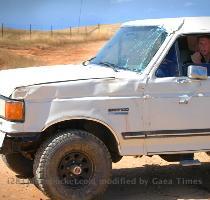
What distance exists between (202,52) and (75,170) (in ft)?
6.79

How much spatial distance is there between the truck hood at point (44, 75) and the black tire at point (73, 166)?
1.89 ft

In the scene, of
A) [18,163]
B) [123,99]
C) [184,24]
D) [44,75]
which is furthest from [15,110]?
[184,24]

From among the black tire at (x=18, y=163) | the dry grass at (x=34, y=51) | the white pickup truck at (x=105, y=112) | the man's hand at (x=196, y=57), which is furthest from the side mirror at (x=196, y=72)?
the dry grass at (x=34, y=51)

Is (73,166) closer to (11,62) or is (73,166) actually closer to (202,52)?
(202,52)

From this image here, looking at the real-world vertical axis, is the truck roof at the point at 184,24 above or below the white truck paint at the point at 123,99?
above

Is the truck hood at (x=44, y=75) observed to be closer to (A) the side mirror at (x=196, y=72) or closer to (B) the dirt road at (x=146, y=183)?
(A) the side mirror at (x=196, y=72)

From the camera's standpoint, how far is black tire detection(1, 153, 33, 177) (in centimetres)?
702

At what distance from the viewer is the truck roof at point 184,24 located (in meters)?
6.59

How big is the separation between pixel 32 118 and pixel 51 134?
0.36 m

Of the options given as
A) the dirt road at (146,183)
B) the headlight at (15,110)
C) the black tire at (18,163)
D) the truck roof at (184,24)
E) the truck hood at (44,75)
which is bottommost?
the dirt road at (146,183)

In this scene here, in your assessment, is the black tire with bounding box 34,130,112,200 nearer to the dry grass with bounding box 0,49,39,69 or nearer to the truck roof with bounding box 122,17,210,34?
the truck roof with bounding box 122,17,210,34

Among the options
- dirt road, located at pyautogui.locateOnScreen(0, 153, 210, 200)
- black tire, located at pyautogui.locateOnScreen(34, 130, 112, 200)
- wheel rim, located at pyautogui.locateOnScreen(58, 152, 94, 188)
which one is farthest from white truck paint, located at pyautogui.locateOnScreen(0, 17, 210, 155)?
dirt road, located at pyautogui.locateOnScreen(0, 153, 210, 200)

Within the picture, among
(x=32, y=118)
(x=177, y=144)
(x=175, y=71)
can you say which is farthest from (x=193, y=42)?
(x=32, y=118)

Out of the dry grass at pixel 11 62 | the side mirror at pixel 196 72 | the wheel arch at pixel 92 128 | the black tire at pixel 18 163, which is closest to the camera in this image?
the wheel arch at pixel 92 128
